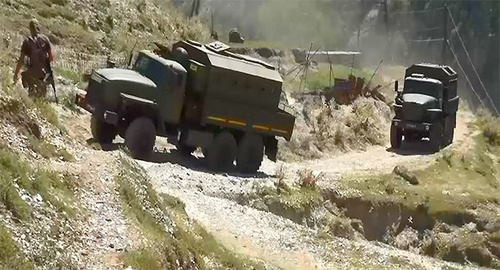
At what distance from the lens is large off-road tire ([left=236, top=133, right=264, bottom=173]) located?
935 inches

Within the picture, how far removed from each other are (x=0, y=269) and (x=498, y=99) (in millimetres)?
61626

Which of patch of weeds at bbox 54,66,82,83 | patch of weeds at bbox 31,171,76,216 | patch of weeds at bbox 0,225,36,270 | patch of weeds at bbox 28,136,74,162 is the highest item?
patch of weeds at bbox 54,66,82,83

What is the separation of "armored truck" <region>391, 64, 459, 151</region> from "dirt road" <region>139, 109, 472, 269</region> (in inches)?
488

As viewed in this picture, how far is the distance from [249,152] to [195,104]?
2.26 meters

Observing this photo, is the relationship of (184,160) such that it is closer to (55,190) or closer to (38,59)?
(38,59)

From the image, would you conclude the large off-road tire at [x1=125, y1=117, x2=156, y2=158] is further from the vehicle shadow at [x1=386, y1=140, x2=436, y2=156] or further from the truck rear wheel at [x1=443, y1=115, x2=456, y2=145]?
the truck rear wheel at [x1=443, y1=115, x2=456, y2=145]

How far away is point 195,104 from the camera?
890 inches

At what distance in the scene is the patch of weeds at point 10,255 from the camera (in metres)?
8.88

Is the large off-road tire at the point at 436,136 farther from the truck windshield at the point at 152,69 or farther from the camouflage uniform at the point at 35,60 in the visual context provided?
the camouflage uniform at the point at 35,60

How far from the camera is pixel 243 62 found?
23328 mm

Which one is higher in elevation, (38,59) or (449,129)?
(38,59)

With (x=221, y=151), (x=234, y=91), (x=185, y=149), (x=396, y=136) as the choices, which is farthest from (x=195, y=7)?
(x=234, y=91)

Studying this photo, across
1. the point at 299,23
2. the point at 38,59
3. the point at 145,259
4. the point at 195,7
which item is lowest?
the point at 145,259

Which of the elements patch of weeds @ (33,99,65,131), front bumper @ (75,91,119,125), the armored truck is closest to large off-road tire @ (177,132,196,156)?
front bumper @ (75,91,119,125)
